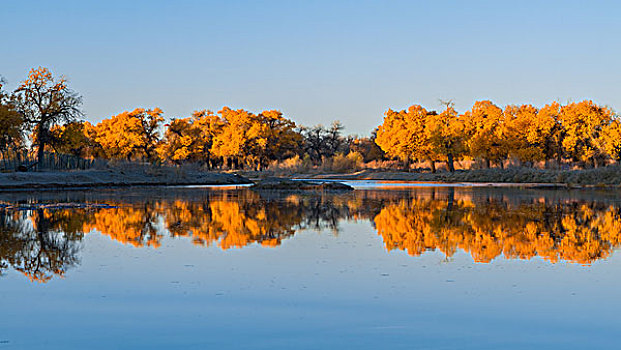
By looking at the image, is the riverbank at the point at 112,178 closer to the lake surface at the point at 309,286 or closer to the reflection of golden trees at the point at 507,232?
the lake surface at the point at 309,286

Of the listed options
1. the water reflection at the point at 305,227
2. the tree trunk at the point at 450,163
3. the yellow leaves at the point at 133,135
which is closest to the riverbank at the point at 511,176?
the tree trunk at the point at 450,163

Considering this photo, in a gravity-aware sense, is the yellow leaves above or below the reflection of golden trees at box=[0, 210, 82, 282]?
above

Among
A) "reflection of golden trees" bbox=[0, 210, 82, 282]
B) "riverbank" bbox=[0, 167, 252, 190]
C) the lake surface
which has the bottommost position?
the lake surface

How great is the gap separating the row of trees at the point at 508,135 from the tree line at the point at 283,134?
11 cm

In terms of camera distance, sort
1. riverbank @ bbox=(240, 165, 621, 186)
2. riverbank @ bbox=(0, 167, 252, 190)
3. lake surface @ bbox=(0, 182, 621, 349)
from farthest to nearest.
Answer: riverbank @ bbox=(240, 165, 621, 186) < riverbank @ bbox=(0, 167, 252, 190) < lake surface @ bbox=(0, 182, 621, 349)

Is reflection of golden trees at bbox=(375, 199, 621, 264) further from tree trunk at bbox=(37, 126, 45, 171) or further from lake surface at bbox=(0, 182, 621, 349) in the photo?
tree trunk at bbox=(37, 126, 45, 171)

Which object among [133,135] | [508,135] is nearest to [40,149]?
[133,135]

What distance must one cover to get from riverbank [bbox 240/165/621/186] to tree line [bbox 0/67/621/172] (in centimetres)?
474

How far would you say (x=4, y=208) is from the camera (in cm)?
2052

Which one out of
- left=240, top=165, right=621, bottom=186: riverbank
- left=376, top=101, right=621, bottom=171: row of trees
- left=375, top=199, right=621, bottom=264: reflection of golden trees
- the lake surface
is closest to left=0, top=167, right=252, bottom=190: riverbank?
left=240, top=165, right=621, bottom=186: riverbank

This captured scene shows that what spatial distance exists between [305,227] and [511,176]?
163 ft

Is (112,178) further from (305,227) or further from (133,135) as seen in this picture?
(133,135)

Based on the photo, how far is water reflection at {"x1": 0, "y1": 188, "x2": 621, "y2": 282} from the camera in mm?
10922

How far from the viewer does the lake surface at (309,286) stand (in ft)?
19.1
